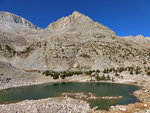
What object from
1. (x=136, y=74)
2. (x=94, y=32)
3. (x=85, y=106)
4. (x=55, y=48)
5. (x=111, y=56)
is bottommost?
(x=85, y=106)

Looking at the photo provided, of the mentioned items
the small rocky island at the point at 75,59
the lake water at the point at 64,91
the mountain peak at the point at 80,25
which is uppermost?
the mountain peak at the point at 80,25

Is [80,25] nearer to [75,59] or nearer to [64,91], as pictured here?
[75,59]

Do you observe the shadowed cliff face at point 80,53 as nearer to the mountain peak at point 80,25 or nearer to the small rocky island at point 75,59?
the small rocky island at point 75,59

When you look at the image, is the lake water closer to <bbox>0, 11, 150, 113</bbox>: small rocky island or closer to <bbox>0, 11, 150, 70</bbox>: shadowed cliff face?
<bbox>0, 11, 150, 113</bbox>: small rocky island

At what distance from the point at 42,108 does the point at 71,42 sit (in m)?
81.8

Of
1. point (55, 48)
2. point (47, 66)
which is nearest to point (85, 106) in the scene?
point (47, 66)

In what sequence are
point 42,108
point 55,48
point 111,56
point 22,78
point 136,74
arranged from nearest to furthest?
1. point 42,108
2. point 22,78
3. point 136,74
4. point 111,56
5. point 55,48

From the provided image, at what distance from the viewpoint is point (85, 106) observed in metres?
22.7

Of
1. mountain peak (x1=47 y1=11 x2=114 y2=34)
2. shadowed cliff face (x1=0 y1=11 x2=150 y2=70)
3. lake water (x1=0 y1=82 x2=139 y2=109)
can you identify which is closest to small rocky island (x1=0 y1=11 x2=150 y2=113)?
shadowed cliff face (x1=0 y1=11 x2=150 y2=70)

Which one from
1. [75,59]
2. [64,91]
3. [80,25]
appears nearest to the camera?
[64,91]

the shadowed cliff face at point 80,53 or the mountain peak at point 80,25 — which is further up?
the mountain peak at point 80,25

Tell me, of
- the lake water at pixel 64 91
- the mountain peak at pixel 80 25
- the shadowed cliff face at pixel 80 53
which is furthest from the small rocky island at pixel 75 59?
the lake water at pixel 64 91

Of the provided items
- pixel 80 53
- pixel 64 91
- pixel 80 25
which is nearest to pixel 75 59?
pixel 80 53

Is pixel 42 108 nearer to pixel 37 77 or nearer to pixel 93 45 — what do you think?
pixel 37 77
